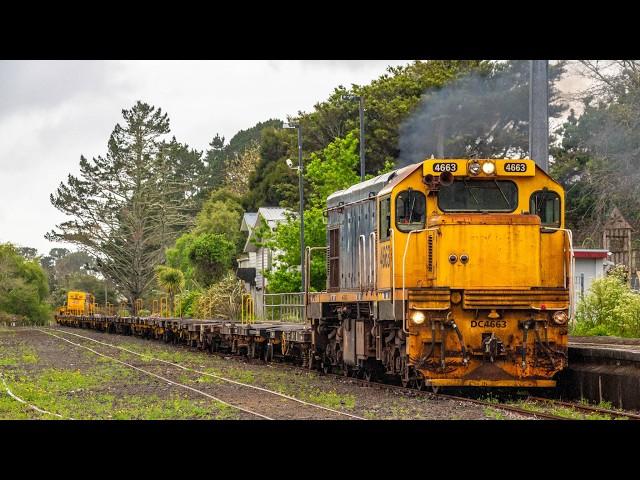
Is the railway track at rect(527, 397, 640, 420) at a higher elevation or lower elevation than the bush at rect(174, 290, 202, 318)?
lower

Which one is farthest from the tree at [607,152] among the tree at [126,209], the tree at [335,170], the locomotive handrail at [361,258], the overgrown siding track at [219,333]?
the tree at [126,209]

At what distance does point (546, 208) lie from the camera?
51.5ft

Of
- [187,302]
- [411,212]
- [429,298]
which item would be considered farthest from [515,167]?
[187,302]

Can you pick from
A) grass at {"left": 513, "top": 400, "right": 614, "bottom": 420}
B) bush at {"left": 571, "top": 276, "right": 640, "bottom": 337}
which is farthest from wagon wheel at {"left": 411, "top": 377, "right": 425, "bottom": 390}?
bush at {"left": 571, "top": 276, "right": 640, "bottom": 337}

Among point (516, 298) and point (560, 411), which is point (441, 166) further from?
point (560, 411)

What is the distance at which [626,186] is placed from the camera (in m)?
37.9

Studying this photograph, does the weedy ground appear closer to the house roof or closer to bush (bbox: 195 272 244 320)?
the house roof

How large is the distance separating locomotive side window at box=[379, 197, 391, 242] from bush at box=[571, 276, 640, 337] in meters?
8.44

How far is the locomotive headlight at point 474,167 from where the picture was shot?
50.1ft

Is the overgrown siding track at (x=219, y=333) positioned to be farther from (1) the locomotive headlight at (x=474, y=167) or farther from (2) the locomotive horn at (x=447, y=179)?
(1) the locomotive headlight at (x=474, y=167)

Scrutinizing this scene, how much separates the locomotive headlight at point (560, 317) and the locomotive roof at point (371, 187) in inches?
116

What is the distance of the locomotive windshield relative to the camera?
1547cm
